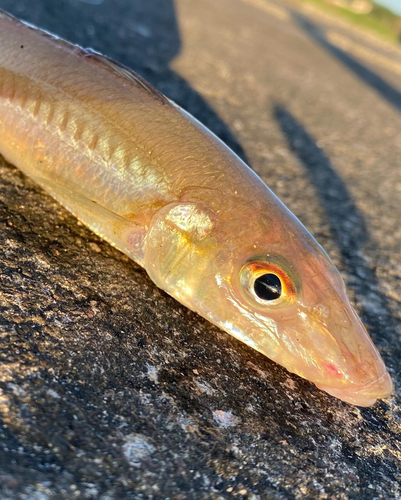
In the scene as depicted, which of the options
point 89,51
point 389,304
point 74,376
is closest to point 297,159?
point 389,304

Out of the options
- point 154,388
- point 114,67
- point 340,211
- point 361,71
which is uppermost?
point 361,71

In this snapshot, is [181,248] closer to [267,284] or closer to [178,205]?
[178,205]

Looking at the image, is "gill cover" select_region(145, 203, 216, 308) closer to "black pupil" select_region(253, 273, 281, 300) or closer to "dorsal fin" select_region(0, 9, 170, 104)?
"black pupil" select_region(253, 273, 281, 300)

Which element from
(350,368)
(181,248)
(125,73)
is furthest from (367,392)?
(125,73)

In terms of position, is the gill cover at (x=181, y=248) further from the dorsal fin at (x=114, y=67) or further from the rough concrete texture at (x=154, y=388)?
the dorsal fin at (x=114, y=67)

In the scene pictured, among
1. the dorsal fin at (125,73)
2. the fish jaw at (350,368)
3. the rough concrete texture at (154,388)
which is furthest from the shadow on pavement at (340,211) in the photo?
the dorsal fin at (125,73)

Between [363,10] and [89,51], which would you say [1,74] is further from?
[363,10]

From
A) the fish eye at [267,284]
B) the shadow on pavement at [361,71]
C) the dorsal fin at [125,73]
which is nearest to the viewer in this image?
the fish eye at [267,284]
